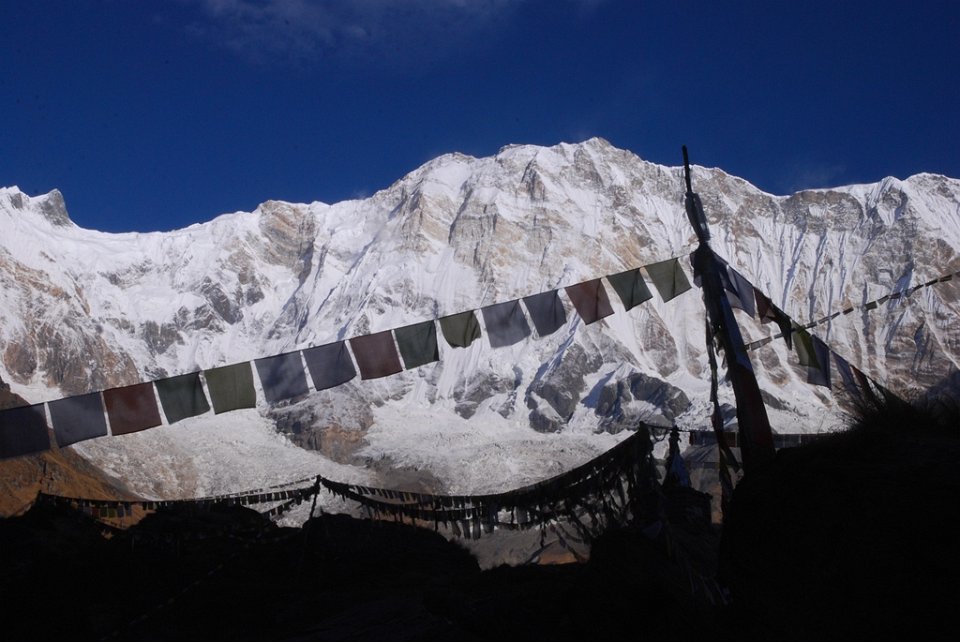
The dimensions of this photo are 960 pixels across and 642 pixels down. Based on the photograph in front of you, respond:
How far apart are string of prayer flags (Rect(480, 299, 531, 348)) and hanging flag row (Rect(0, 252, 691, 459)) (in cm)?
1

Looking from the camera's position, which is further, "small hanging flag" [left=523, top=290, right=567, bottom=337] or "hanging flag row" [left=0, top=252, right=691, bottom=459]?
"small hanging flag" [left=523, top=290, right=567, bottom=337]

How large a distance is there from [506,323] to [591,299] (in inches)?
50.4

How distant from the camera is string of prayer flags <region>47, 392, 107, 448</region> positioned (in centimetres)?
→ 1102

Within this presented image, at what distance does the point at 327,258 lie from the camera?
168 meters

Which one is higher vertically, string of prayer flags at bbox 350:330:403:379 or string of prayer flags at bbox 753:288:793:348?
string of prayer flags at bbox 350:330:403:379

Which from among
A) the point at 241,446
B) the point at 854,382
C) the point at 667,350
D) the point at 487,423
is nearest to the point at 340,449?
the point at 241,446

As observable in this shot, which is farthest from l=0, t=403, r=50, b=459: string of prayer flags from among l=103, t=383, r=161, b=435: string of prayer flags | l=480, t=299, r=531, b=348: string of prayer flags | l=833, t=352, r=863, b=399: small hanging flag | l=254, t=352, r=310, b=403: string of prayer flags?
l=833, t=352, r=863, b=399: small hanging flag

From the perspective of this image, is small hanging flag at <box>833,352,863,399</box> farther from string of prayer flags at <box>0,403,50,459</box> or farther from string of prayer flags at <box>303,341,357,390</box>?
string of prayer flags at <box>0,403,50,459</box>

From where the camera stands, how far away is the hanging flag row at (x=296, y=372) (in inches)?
435

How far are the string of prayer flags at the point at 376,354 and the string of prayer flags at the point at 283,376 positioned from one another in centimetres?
82

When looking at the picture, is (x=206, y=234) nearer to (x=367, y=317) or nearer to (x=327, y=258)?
(x=327, y=258)

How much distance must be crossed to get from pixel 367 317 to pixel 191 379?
12848 centimetres

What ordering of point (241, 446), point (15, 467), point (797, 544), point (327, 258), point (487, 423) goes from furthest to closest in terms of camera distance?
point (327, 258) < point (487, 423) < point (241, 446) < point (15, 467) < point (797, 544)

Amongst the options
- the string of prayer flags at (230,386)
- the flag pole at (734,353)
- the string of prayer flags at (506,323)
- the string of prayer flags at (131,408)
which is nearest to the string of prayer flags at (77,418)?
the string of prayer flags at (131,408)
